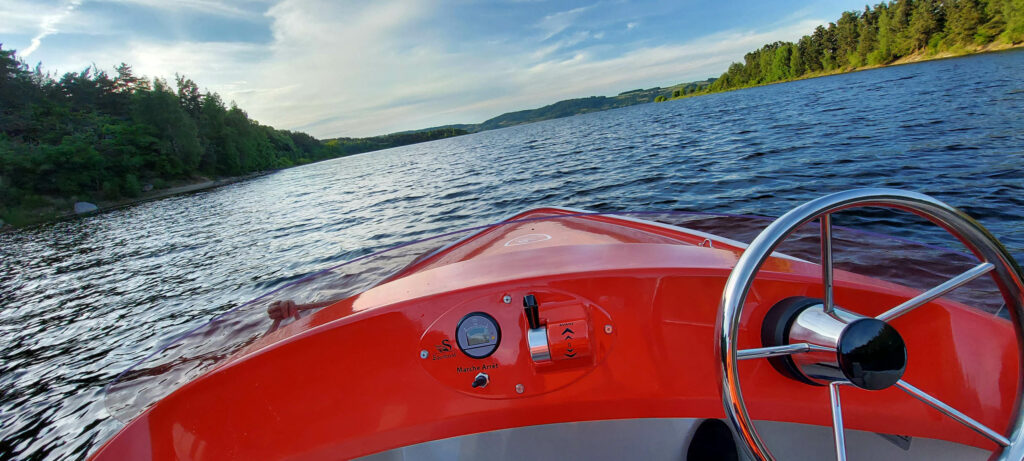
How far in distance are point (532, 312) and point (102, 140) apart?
179ft

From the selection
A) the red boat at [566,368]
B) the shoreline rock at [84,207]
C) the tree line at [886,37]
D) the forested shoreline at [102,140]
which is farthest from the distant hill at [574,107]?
the red boat at [566,368]

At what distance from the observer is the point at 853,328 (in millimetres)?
675

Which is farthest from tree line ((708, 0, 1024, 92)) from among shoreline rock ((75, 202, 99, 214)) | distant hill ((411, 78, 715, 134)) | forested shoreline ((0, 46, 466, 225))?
forested shoreline ((0, 46, 466, 225))

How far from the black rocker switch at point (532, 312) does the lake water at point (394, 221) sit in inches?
140

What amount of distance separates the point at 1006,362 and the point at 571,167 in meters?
12.3

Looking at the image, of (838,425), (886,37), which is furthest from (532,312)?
(886,37)

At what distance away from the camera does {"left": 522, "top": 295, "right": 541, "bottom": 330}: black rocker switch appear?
1086 millimetres

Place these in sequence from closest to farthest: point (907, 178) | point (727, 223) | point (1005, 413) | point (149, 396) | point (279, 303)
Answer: point (1005, 413) < point (279, 303) < point (149, 396) < point (727, 223) < point (907, 178)

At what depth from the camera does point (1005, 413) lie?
1018 millimetres

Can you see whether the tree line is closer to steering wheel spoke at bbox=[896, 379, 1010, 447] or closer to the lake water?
the lake water

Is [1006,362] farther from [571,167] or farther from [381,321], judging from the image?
[571,167]

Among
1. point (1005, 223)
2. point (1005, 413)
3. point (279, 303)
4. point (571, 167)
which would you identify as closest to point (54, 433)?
point (279, 303)

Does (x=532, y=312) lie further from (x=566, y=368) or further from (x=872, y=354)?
(x=872, y=354)

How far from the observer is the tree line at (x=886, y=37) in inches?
1727
